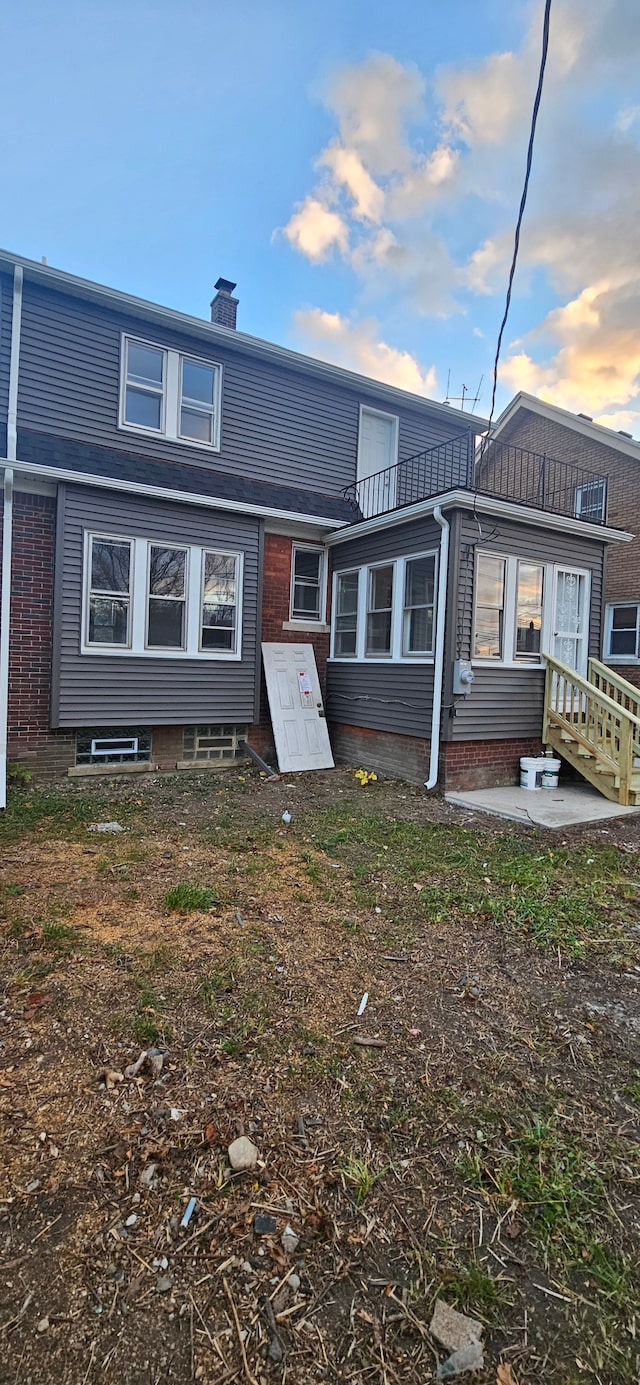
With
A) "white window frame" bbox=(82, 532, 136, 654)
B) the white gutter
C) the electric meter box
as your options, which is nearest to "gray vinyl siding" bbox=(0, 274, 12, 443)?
the white gutter

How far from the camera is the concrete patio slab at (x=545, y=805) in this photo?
6.44 meters

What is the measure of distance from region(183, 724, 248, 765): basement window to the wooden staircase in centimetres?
455

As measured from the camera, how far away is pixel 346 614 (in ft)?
32.8

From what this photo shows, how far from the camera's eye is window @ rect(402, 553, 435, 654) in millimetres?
8117

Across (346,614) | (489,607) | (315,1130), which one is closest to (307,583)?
(346,614)

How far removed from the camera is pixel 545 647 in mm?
8555

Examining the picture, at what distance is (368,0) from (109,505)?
5.53 metres

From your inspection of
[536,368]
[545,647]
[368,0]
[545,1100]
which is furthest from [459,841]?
[536,368]

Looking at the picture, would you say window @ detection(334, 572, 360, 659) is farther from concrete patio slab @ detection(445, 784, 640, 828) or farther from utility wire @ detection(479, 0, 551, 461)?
utility wire @ detection(479, 0, 551, 461)

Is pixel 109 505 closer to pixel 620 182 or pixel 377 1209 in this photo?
pixel 620 182

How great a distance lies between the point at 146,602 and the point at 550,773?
603 centimetres

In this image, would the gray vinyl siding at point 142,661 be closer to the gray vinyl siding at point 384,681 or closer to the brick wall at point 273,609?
the brick wall at point 273,609

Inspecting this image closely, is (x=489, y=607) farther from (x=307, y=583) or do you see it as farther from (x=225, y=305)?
(x=225, y=305)

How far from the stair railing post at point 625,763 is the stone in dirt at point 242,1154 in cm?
629
